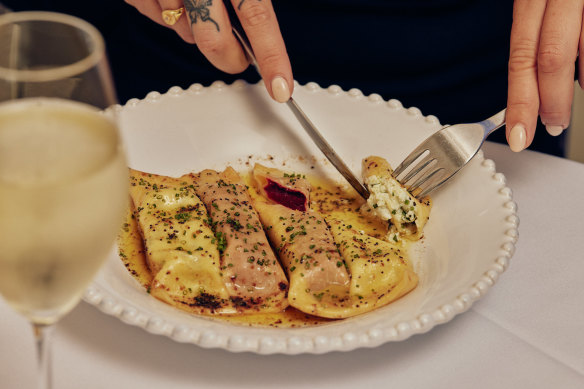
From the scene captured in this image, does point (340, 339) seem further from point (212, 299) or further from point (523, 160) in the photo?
point (523, 160)

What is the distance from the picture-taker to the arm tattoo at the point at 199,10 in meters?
1.75

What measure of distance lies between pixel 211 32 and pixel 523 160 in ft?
3.26

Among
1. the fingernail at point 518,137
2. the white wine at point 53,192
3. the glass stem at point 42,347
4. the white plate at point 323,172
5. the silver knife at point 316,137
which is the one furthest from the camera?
the silver knife at point 316,137

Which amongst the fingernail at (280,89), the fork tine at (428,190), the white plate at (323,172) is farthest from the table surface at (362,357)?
A: the fingernail at (280,89)

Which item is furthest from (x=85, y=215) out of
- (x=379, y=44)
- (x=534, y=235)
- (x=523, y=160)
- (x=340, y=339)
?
(x=379, y=44)

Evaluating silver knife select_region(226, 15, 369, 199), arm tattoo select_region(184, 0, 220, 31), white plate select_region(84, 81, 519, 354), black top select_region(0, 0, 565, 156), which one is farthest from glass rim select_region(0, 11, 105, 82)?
black top select_region(0, 0, 565, 156)

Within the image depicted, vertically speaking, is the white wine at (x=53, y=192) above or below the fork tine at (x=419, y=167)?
above

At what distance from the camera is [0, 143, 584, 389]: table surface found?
122cm

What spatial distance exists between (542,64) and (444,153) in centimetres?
34

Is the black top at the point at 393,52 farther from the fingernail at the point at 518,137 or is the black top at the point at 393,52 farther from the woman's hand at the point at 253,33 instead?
the fingernail at the point at 518,137

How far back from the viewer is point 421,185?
1.71 m

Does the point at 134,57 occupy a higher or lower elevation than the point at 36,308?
lower

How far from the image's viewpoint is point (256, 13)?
1756mm

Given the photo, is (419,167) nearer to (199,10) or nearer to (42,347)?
(199,10)
